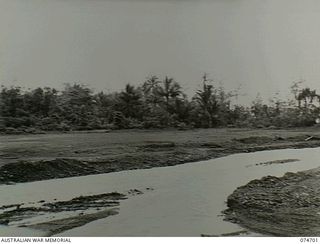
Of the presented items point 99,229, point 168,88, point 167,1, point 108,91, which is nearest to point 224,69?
point 168,88

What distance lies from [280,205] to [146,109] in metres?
0.57

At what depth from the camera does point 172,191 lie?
1644 mm

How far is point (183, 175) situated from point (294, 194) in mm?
387

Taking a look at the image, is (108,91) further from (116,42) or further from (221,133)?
(221,133)

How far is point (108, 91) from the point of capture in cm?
165

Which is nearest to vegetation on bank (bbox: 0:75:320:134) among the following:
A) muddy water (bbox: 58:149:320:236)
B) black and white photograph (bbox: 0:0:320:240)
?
black and white photograph (bbox: 0:0:320:240)

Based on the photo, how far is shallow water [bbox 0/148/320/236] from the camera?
1.61 m

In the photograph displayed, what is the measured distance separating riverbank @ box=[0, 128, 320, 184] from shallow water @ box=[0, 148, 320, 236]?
26 millimetres

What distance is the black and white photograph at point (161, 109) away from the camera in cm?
163

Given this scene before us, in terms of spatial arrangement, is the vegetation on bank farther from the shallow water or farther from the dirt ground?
the shallow water

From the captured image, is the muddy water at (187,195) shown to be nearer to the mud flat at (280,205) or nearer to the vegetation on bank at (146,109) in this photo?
the mud flat at (280,205)

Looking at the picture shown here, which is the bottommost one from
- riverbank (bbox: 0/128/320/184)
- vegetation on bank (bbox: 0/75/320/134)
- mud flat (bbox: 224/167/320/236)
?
mud flat (bbox: 224/167/320/236)

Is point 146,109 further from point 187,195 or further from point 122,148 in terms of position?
point 187,195

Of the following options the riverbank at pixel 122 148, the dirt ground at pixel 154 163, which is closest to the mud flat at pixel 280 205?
the dirt ground at pixel 154 163
